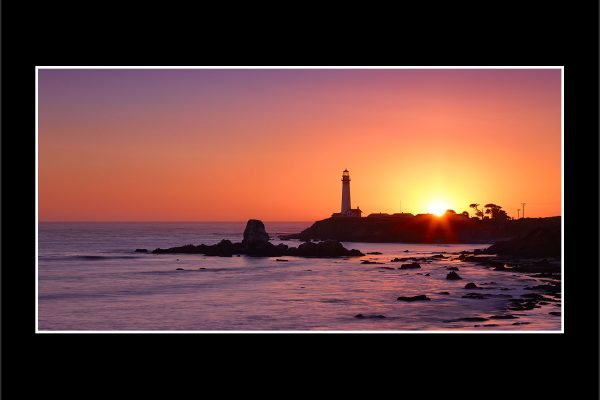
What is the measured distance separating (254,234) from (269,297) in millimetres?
22115

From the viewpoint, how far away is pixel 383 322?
15664mm

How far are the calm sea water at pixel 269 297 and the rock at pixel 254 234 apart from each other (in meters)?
6.40

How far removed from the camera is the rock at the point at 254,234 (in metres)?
42.6

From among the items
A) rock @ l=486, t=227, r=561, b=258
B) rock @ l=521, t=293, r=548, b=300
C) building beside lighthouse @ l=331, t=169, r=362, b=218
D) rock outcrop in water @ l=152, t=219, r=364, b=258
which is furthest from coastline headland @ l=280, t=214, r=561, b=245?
rock @ l=521, t=293, r=548, b=300

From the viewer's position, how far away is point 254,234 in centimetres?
4356

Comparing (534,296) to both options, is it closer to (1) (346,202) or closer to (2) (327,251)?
(2) (327,251)

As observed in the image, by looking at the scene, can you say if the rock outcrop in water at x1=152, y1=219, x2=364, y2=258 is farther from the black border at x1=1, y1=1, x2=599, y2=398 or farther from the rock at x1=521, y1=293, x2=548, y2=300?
the black border at x1=1, y1=1, x2=599, y2=398

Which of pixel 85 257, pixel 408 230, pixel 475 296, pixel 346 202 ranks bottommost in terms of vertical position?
pixel 85 257

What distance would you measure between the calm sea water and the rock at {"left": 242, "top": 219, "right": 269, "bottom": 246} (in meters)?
6.40

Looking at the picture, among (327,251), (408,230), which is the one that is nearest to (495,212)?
(408,230)
